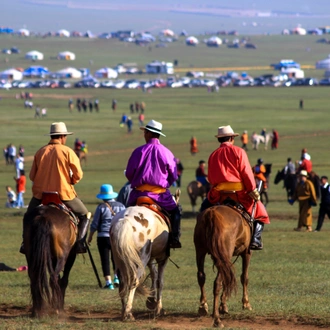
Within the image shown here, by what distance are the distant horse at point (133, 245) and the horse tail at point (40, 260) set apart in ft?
2.56

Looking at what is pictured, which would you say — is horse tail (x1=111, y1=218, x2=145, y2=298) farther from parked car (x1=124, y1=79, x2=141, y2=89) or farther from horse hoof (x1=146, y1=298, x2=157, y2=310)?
parked car (x1=124, y1=79, x2=141, y2=89)

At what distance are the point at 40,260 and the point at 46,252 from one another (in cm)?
12

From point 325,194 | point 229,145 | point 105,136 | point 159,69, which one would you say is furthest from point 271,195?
point 159,69

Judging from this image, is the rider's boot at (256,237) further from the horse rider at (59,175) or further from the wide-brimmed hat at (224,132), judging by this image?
the horse rider at (59,175)

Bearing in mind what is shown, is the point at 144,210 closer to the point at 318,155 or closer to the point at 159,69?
the point at 318,155

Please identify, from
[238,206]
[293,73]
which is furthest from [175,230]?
[293,73]

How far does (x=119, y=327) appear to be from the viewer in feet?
33.2

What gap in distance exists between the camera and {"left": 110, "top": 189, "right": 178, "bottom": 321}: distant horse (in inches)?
423

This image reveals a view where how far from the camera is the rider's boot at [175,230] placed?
1152 cm

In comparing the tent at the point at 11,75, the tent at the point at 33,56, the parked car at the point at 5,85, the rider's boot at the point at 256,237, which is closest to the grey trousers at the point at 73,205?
the rider's boot at the point at 256,237

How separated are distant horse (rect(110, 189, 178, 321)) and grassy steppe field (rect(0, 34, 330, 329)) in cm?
41

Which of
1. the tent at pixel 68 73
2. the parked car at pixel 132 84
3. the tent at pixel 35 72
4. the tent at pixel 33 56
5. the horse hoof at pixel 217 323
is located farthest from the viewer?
the tent at pixel 33 56

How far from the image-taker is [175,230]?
37.9ft

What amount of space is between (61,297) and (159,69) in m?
162
